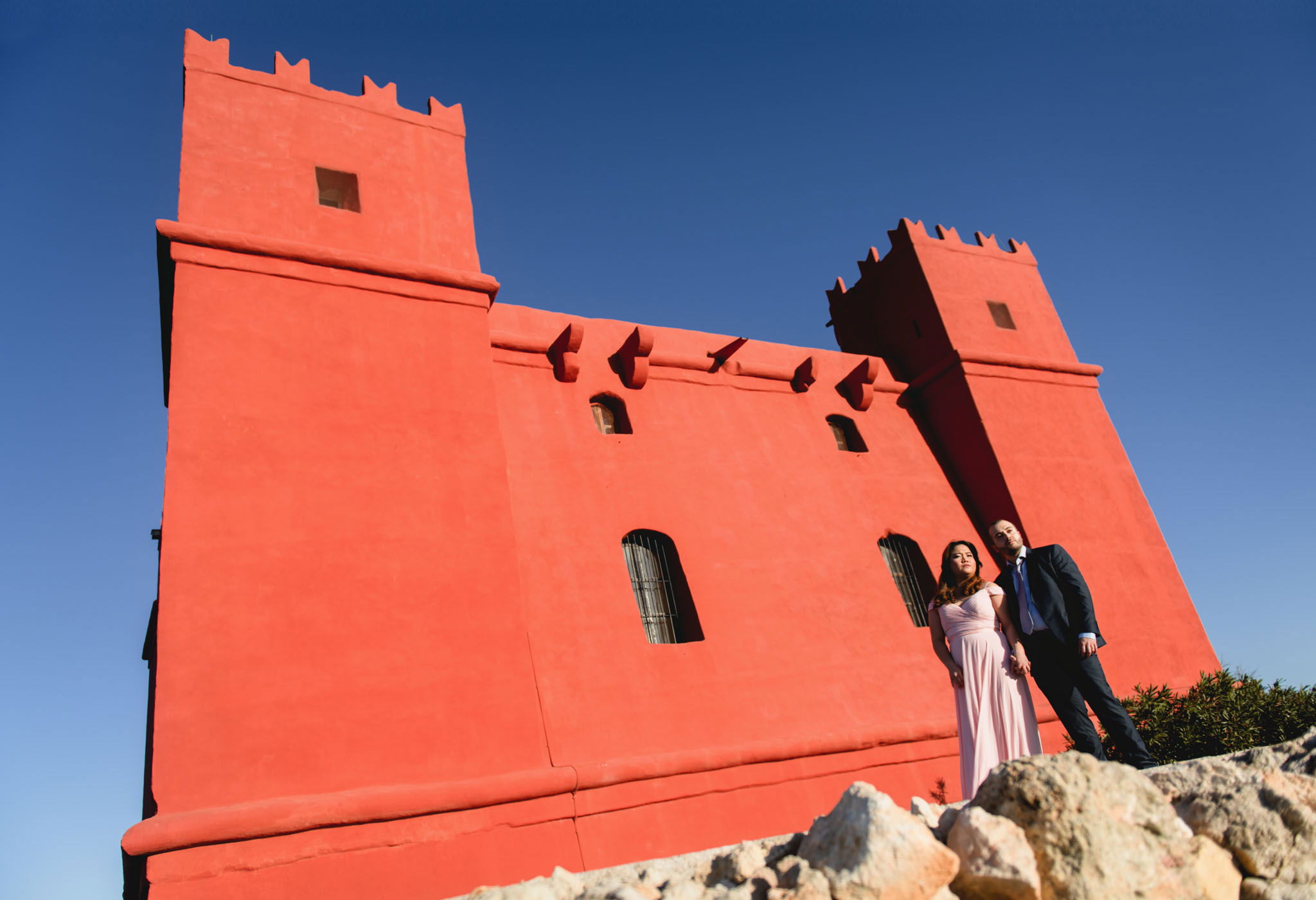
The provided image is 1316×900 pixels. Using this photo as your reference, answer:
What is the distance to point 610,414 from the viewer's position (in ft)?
33.0

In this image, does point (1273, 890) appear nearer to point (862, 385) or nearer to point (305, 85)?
point (862, 385)

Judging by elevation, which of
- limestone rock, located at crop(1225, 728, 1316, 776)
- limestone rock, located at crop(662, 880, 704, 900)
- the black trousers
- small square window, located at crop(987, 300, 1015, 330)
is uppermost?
small square window, located at crop(987, 300, 1015, 330)

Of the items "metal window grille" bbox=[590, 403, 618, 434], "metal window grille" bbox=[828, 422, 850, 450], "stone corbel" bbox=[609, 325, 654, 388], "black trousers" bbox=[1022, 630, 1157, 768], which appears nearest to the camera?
"black trousers" bbox=[1022, 630, 1157, 768]

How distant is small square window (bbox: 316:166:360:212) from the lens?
9.05m

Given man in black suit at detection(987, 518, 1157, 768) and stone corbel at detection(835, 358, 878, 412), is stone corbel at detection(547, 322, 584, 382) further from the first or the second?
man in black suit at detection(987, 518, 1157, 768)

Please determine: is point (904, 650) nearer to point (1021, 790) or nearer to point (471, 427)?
point (471, 427)

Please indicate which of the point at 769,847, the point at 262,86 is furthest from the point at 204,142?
the point at 769,847

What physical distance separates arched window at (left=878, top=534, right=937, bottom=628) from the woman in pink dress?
16.2 ft

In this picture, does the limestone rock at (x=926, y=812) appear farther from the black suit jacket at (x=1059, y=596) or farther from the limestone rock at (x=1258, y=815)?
the black suit jacket at (x=1059, y=596)

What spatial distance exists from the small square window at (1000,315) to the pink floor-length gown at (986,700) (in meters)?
9.53

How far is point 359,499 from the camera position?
6.96m

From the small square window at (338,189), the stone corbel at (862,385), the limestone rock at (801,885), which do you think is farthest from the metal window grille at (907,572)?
the limestone rock at (801,885)

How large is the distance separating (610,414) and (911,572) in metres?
4.23

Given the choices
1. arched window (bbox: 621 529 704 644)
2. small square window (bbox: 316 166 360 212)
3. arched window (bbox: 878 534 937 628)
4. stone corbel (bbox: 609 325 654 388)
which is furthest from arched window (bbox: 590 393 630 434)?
arched window (bbox: 878 534 937 628)
